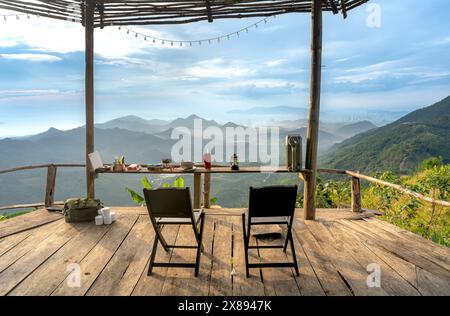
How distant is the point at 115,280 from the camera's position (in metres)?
3.11

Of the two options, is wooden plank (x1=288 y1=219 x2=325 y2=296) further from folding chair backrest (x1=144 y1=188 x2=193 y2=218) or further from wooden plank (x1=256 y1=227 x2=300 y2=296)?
folding chair backrest (x1=144 y1=188 x2=193 y2=218)

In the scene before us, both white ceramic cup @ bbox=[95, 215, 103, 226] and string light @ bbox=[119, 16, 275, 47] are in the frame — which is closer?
white ceramic cup @ bbox=[95, 215, 103, 226]

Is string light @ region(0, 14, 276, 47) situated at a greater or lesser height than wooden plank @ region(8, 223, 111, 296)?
greater

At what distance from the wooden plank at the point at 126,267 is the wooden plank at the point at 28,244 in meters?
0.99

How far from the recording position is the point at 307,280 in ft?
10.2

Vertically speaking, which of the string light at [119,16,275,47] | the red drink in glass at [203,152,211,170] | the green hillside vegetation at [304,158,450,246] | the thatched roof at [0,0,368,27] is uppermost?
the thatched roof at [0,0,368,27]

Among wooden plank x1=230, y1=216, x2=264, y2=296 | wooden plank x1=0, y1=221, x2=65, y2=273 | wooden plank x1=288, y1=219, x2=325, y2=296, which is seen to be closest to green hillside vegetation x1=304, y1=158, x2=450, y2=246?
wooden plank x1=288, y1=219, x2=325, y2=296

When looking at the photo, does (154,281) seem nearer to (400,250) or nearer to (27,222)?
(400,250)

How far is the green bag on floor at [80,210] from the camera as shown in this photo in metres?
4.88

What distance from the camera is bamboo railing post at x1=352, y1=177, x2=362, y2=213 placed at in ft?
17.5

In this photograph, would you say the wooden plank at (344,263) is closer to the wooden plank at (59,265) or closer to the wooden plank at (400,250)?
the wooden plank at (400,250)

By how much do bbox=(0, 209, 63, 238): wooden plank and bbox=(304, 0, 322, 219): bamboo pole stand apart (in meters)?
3.60

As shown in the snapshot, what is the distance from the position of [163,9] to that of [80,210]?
3094 mm
